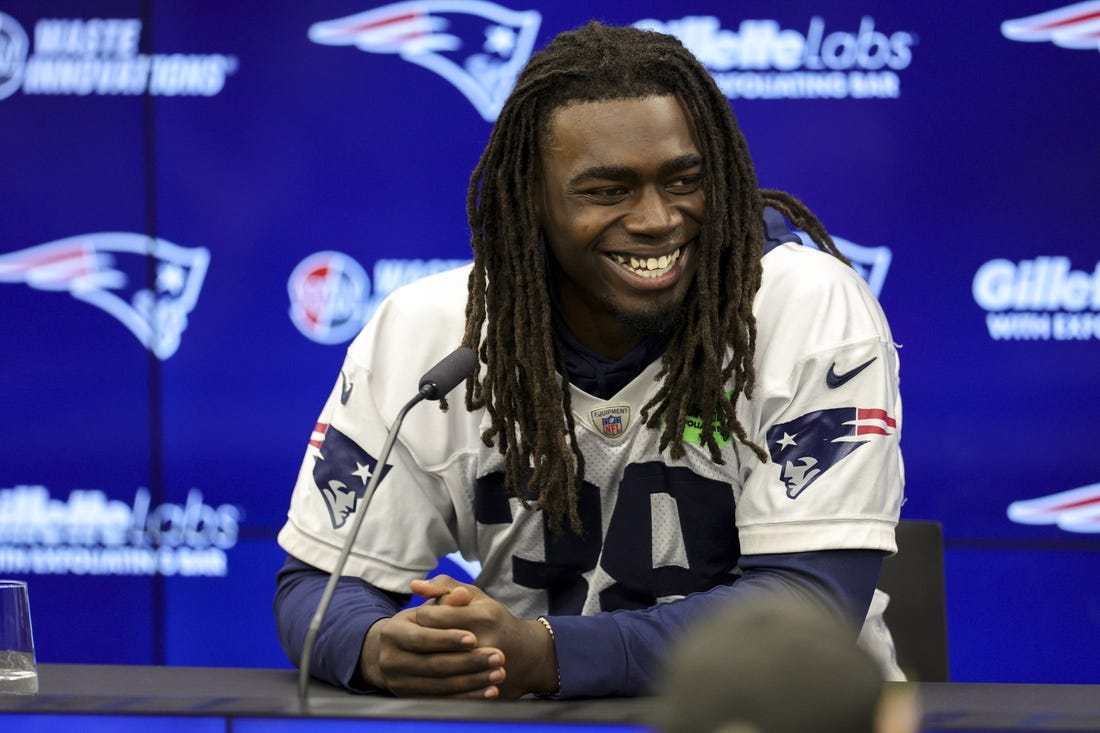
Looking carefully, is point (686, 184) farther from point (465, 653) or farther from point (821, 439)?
point (465, 653)

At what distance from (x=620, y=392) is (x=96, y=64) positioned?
2.23 metres

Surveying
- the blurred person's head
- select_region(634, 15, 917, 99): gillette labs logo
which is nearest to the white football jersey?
the blurred person's head

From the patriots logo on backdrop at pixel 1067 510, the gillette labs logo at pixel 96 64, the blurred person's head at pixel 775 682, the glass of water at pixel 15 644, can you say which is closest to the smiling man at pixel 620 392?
the glass of water at pixel 15 644

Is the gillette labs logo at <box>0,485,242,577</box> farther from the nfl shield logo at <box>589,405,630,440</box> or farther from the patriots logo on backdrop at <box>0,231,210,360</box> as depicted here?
the nfl shield logo at <box>589,405,630,440</box>

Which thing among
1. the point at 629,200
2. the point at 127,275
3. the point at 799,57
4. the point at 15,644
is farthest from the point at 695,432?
the point at 127,275

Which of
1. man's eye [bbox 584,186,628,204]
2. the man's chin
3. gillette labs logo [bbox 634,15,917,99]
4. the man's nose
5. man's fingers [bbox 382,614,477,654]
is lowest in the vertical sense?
man's fingers [bbox 382,614,477,654]

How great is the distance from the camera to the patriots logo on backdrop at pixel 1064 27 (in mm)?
3393

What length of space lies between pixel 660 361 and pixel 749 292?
0.16 meters

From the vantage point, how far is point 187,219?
3703 mm

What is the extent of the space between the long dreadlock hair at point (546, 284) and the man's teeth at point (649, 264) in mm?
45

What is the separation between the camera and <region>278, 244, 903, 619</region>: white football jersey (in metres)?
1.91

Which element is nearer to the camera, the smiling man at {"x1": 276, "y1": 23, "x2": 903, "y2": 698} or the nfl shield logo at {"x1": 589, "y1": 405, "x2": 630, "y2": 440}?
the smiling man at {"x1": 276, "y1": 23, "x2": 903, "y2": 698}

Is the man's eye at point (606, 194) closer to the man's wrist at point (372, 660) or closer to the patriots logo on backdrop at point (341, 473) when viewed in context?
the patriots logo on backdrop at point (341, 473)

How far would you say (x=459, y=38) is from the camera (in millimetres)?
3586
